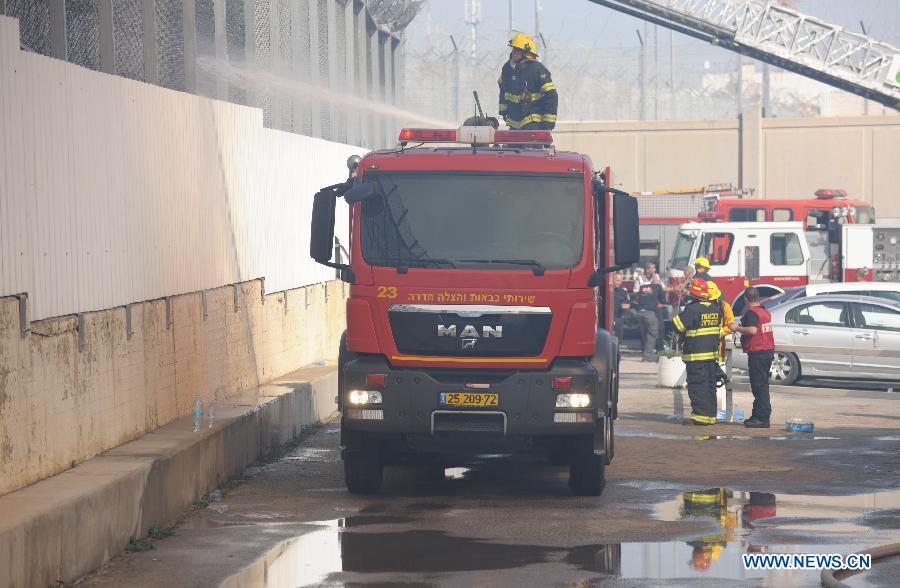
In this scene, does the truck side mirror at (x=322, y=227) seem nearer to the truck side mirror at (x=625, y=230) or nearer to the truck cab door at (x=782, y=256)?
the truck side mirror at (x=625, y=230)

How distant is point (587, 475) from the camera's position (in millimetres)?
12531

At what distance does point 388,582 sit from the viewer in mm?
9086

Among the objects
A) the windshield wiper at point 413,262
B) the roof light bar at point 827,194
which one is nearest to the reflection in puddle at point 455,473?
the windshield wiper at point 413,262

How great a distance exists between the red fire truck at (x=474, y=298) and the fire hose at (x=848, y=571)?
2.93 metres

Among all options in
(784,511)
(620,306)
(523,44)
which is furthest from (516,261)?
(620,306)

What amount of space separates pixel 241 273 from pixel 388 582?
8380 mm

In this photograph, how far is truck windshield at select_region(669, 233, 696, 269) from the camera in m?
32.9

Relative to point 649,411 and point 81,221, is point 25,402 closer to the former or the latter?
point 81,221

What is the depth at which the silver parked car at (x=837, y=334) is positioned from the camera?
2284 cm

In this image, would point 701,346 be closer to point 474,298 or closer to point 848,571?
point 474,298

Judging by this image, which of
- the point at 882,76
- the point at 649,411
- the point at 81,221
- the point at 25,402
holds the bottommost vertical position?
the point at 649,411

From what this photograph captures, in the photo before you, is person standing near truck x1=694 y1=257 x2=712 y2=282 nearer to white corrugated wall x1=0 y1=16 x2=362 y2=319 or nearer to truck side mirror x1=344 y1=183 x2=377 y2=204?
white corrugated wall x1=0 y1=16 x2=362 y2=319

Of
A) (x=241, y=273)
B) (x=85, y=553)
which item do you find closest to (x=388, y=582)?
(x=85, y=553)

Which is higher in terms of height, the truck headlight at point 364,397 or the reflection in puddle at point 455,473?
the truck headlight at point 364,397
